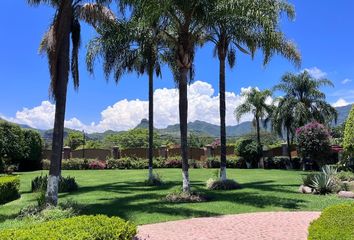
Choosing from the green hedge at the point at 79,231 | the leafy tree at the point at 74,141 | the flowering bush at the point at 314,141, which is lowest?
the green hedge at the point at 79,231

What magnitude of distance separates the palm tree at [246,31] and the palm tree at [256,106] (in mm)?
20972

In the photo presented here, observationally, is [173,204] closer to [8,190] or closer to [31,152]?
[8,190]

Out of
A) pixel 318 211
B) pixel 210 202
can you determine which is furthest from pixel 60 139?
pixel 318 211

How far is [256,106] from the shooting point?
40.5m

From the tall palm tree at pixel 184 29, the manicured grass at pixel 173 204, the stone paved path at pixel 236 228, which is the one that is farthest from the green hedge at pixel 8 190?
the stone paved path at pixel 236 228

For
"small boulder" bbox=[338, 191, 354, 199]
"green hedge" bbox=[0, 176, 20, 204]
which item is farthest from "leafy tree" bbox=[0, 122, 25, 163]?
"small boulder" bbox=[338, 191, 354, 199]

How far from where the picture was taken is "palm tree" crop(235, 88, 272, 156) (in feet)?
132

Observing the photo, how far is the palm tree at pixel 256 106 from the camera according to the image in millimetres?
40219

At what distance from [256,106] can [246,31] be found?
25354 mm

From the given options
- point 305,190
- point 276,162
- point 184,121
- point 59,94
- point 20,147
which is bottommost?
point 305,190

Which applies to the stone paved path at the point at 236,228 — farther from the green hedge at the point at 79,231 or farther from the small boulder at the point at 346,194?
the small boulder at the point at 346,194

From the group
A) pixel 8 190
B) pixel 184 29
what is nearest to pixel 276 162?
Answer: pixel 184 29

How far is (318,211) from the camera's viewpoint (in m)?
12.4

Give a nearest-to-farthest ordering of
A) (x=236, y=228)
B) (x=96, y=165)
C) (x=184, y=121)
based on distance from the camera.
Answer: (x=236, y=228) → (x=184, y=121) → (x=96, y=165)
